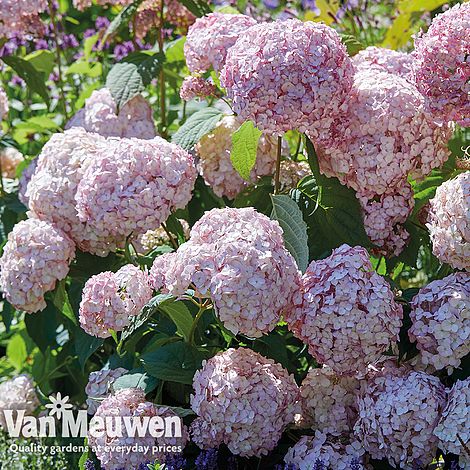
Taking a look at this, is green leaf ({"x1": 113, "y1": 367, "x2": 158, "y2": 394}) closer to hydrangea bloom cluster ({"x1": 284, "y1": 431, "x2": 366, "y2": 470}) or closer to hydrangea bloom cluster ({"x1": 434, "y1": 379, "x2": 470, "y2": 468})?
hydrangea bloom cluster ({"x1": 284, "y1": 431, "x2": 366, "y2": 470})

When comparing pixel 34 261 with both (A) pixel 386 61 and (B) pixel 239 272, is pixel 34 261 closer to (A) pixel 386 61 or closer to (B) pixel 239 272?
(B) pixel 239 272

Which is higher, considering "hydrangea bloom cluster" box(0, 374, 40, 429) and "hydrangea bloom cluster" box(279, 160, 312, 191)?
"hydrangea bloom cluster" box(279, 160, 312, 191)

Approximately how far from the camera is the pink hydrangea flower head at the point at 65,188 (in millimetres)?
2229

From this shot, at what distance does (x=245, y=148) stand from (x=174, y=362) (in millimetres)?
521

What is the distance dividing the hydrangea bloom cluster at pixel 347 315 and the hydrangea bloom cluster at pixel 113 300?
0.32 m

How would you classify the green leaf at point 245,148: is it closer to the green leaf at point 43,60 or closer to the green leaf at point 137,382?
the green leaf at point 137,382

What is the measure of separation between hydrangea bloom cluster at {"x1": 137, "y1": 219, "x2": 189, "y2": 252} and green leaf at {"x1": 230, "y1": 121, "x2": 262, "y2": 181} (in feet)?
1.18

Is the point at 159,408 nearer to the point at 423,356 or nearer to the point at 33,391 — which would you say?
the point at 423,356

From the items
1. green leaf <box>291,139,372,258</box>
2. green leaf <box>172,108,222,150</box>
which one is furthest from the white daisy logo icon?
green leaf <box>291,139,372,258</box>

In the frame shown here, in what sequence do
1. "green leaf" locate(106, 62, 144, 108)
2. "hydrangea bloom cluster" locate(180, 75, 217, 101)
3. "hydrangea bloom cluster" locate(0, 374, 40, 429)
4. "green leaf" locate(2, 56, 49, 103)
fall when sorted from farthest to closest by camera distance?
"green leaf" locate(2, 56, 49, 103) → "hydrangea bloom cluster" locate(0, 374, 40, 429) → "green leaf" locate(106, 62, 144, 108) → "hydrangea bloom cluster" locate(180, 75, 217, 101)

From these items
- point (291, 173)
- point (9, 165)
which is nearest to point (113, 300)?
point (291, 173)

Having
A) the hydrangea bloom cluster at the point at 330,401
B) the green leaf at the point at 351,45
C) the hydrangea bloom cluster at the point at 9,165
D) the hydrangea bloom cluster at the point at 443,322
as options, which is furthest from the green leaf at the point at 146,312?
the hydrangea bloom cluster at the point at 9,165

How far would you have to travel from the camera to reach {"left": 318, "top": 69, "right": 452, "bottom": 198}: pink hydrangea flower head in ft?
6.59

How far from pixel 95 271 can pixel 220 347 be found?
1.40 ft
